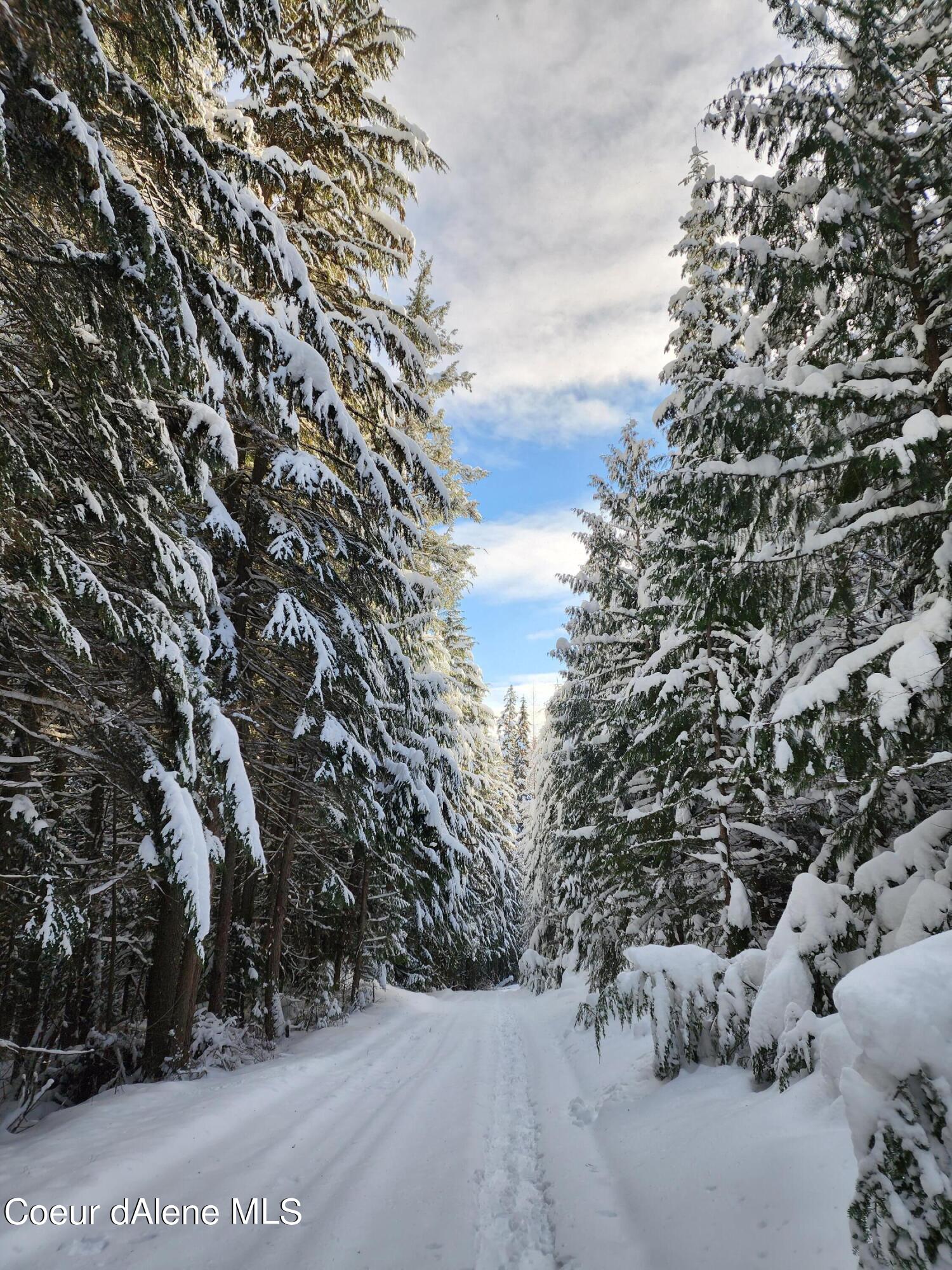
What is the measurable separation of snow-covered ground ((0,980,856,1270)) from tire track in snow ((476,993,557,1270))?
15 mm

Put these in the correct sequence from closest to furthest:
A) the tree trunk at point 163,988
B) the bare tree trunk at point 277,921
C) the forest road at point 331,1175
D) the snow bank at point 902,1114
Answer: the snow bank at point 902,1114 → the forest road at point 331,1175 → the tree trunk at point 163,988 → the bare tree trunk at point 277,921

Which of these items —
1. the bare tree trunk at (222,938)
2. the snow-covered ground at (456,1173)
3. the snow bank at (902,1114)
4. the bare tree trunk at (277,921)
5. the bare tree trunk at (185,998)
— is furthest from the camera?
the bare tree trunk at (277,921)

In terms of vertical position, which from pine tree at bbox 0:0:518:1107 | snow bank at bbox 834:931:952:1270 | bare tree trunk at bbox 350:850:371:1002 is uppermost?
pine tree at bbox 0:0:518:1107

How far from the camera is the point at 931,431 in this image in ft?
13.0

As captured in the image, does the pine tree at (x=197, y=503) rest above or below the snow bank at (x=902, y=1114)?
above

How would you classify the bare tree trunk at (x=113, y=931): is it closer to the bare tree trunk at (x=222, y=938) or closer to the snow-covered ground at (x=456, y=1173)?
the bare tree trunk at (x=222, y=938)

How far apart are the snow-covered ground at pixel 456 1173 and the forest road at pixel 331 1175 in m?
0.02

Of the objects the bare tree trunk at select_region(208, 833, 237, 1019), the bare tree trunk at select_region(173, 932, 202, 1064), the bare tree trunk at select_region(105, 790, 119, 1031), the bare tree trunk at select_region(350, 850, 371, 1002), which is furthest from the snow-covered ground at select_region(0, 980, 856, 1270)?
the bare tree trunk at select_region(350, 850, 371, 1002)

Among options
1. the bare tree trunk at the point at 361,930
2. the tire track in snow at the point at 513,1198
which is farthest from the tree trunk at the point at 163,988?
the bare tree trunk at the point at 361,930

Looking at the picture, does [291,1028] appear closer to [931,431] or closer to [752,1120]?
[752,1120]

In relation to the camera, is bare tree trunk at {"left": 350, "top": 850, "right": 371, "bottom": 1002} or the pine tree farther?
bare tree trunk at {"left": 350, "top": 850, "right": 371, "bottom": 1002}

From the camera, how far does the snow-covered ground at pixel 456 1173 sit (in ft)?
9.64

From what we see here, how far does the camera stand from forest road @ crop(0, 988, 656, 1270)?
3119 mm

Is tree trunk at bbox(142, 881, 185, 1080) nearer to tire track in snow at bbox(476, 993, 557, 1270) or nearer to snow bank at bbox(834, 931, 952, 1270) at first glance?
tire track in snow at bbox(476, 993, 557, 1270)
